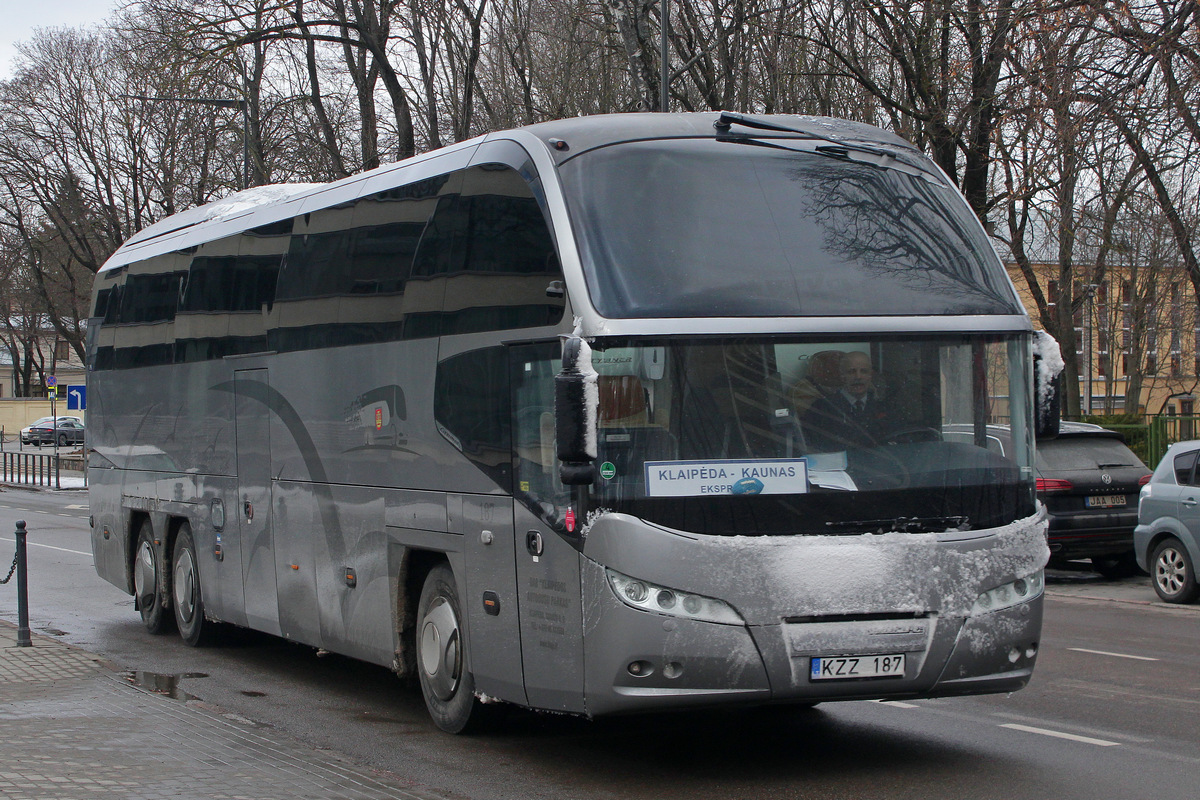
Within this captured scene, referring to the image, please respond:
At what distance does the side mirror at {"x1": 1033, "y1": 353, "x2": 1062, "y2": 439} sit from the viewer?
7629 mm

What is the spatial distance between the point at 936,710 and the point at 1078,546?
8375mm

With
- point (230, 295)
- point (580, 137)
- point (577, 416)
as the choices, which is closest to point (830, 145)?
point (580, 137)

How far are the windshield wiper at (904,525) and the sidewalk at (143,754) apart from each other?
232 centimetres

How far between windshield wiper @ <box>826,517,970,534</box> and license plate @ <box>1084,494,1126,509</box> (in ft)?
34.3

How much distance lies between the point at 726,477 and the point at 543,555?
107cm

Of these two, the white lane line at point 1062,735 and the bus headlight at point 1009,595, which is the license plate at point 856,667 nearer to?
the bus headlight at point 1009,595

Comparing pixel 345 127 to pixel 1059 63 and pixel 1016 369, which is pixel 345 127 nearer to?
pixel 1059 63

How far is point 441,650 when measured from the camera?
8500 millimetres

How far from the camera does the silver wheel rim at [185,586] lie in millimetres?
12844

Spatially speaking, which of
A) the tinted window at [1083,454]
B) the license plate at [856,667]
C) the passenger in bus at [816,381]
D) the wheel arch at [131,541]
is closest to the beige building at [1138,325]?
the tinted window at [1083,454]

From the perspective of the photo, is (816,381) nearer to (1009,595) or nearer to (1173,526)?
(1009,595)

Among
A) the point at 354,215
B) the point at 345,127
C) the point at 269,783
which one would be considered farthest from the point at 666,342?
the point at 345,127

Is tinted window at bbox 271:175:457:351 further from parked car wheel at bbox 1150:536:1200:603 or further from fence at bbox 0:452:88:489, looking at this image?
fence at bbox 0:452:88:489

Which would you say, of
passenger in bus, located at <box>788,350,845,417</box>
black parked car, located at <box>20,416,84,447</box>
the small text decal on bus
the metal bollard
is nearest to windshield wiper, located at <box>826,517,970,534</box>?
the small text decal on bus
